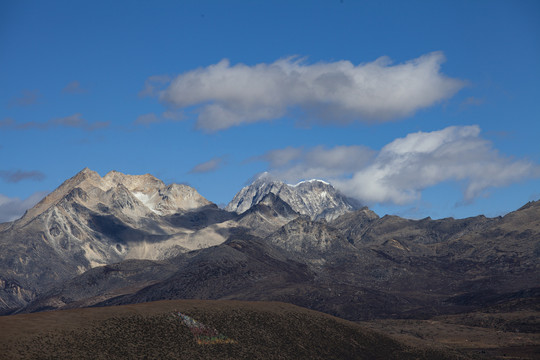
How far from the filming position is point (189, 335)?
12800cm

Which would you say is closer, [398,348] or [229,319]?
[229,319]

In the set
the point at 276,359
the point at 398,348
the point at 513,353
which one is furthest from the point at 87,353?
the point at 513,353

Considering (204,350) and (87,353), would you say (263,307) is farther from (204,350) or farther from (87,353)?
(87,353)

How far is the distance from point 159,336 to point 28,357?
91.5 feet

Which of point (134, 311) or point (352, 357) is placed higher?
point (134, 311)

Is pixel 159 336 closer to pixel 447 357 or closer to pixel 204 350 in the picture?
pixel 204 350

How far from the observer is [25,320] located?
113125 mm

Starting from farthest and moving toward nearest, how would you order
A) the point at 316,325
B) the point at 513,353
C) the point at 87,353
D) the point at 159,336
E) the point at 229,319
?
the point at 513,353 < the point at 316,325 < the point at 229,319 < the point at 159,336 < the point at 87,353

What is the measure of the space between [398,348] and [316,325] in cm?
2029

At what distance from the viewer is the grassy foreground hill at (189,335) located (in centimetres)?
10769

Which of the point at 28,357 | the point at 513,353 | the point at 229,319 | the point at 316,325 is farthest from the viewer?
the point at 513,353

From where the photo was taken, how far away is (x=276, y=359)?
131m

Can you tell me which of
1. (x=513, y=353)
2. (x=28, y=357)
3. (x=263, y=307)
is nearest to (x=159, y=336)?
(x=28, y=357)

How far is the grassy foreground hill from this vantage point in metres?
108
